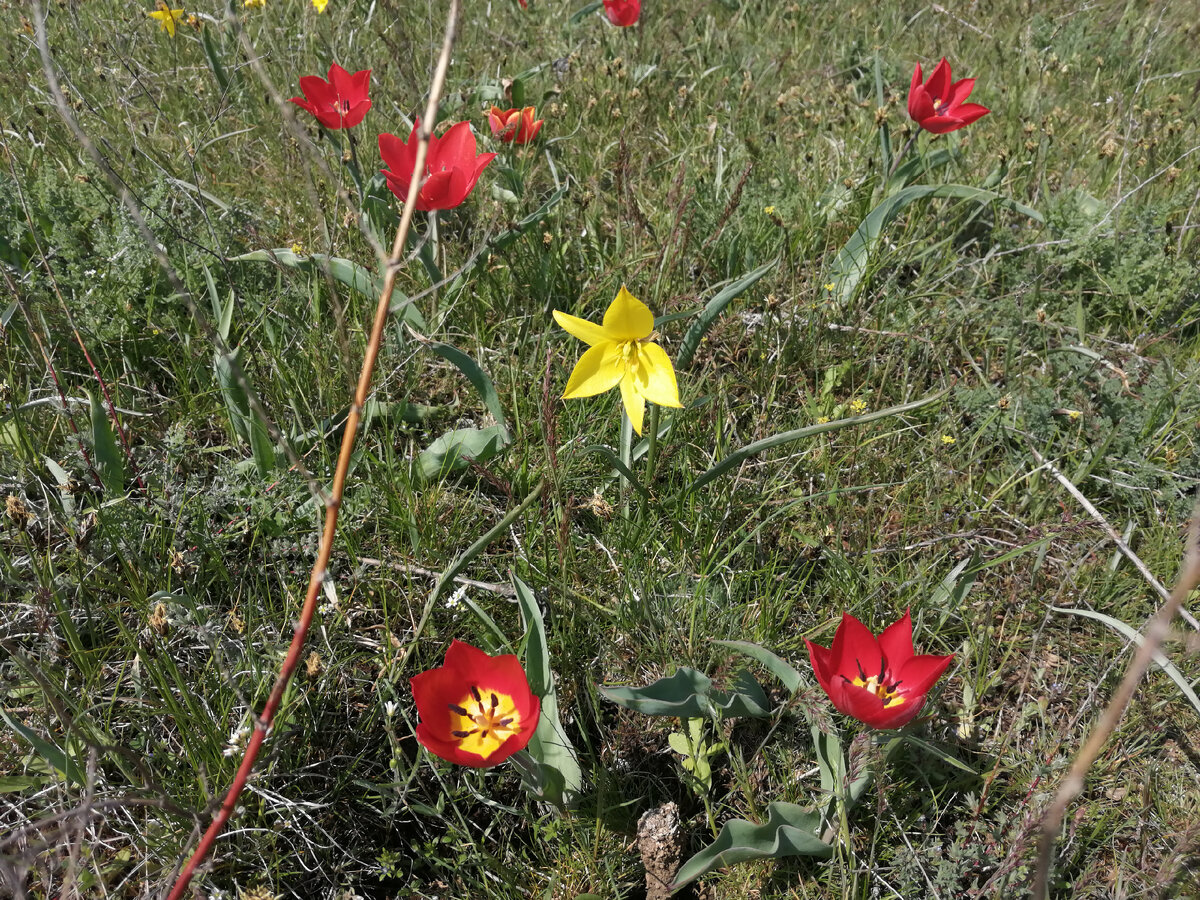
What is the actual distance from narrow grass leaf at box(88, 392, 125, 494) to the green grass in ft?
0.22

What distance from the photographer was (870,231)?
235cm

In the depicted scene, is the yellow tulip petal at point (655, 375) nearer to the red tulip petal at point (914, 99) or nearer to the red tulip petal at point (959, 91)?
the red tulip petal at point (914, 99)

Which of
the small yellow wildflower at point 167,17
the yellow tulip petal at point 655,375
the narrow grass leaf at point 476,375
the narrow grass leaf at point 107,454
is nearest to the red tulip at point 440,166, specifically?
the narrow grass leaf at point 476,375

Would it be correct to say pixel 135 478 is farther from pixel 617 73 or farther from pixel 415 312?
pixel 617 73

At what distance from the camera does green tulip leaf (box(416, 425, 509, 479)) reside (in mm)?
1866

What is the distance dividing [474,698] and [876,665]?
0.68 metres

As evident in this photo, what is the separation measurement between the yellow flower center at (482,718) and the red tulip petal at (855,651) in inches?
21.5

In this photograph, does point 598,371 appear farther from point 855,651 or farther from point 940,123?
point 940,123

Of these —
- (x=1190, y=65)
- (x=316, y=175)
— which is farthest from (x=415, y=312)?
(x=1190, y=65)

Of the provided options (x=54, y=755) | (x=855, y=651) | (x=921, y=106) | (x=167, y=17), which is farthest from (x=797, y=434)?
(x=167, y=17)

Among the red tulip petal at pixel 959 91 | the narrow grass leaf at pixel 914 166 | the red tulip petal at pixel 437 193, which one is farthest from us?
the narrow grass leaf at pixel 914 166

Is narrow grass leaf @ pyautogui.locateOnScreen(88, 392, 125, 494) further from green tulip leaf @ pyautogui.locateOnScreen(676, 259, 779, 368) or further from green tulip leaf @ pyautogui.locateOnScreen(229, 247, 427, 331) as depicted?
green tulip leaf @ pyautogui.locateOnScreen(676, 259, 779, 368)

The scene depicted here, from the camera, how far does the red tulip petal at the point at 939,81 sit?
2221 mm

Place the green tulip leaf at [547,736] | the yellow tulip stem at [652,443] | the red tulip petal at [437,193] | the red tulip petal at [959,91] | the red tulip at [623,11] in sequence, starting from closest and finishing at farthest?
1. the green tulip leaf at [547,736]
2. the yellow tulip stem at [652,443]
3. the red tulip petal at [437,193]
4. the red tulip petal at [959,91]
5. the red tulip at [623,11]
